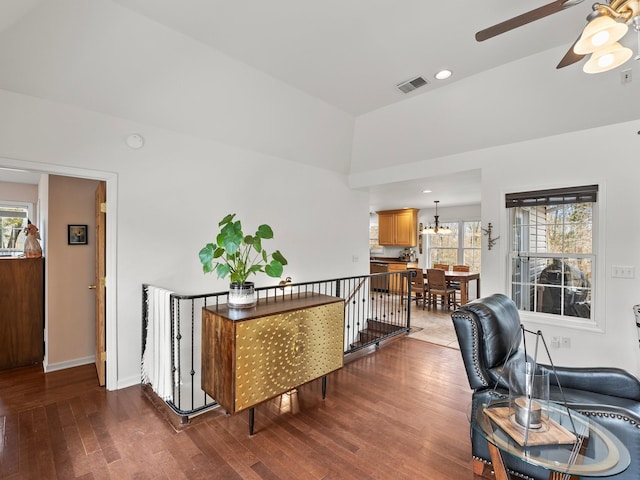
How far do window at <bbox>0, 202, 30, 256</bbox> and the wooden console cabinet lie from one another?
4730 mm

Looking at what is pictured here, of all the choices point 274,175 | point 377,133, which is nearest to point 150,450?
point 274,175

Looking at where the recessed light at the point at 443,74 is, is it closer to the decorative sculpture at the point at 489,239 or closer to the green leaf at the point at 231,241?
the decorative sculpture at the point at 489,239

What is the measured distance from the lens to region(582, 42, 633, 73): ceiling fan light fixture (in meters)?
1.50

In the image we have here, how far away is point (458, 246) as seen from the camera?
27.6 feet

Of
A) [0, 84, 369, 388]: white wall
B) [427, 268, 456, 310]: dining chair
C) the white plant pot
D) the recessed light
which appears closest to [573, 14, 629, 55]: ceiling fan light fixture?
the recessed light

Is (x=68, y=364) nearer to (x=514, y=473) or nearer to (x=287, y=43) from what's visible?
(x=287, y=43)

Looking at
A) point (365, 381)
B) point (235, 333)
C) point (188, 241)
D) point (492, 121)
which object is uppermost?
point (492, 121)

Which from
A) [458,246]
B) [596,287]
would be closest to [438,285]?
[458,246]

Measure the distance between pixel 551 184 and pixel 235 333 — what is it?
149 inches

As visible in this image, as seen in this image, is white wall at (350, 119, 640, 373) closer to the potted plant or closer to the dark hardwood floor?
the dark hardwood floor

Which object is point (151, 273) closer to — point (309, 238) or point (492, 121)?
point (309, 238)

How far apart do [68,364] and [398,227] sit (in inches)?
314

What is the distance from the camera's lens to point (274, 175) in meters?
4.44

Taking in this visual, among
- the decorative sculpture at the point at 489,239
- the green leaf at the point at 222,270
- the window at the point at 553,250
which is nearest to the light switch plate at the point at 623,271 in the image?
the window at the point at 553,250
